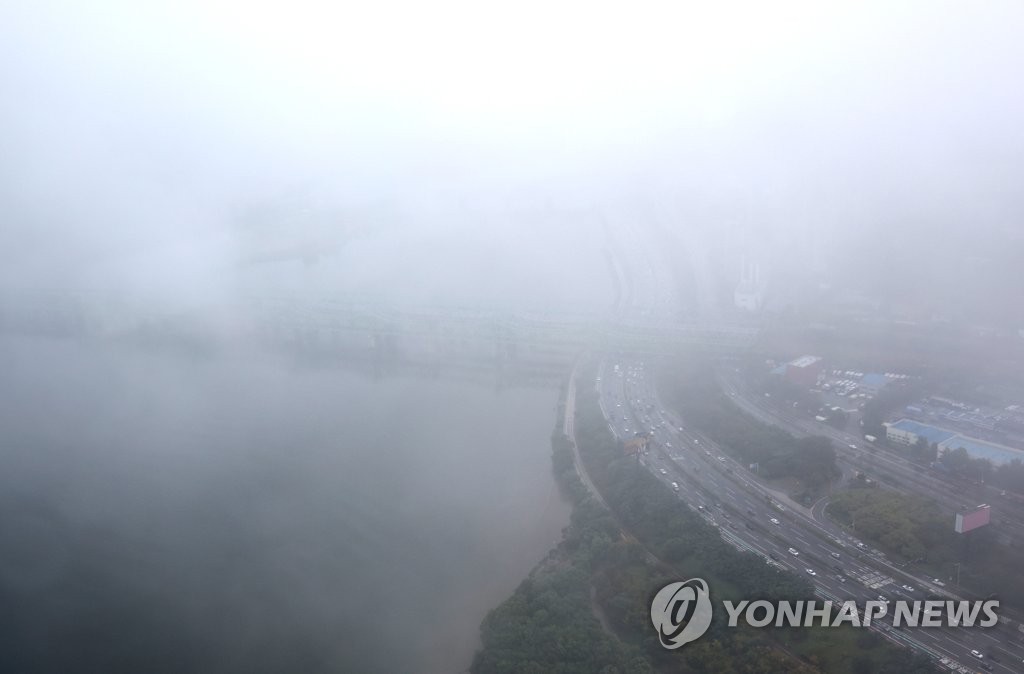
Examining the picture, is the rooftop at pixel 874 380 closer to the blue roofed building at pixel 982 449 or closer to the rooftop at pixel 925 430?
the rooftop at pixel 925 430

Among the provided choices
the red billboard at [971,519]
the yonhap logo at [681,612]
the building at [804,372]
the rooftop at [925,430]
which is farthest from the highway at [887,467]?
the yonhap logo at [681,612]

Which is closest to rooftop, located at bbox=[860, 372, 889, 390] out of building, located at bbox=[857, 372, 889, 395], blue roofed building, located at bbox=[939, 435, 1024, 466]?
building, located at bbox=[857, 372, 889, 395]

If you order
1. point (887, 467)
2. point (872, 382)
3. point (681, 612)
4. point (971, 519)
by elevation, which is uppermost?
point (872, 382)

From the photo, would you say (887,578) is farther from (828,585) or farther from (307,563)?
(307,563)

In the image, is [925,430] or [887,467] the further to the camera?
[925,430]

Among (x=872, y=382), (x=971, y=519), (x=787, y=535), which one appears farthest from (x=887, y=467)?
(x=872, y=382)

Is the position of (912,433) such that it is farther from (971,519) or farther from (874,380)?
(971,519)

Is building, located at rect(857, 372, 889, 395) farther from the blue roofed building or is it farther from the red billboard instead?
the red billboard
